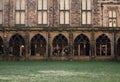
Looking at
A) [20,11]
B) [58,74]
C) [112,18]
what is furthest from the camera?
[20,11]

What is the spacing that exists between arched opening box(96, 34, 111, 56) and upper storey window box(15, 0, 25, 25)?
928 centimetres

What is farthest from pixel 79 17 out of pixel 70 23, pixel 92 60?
pixel 92 60

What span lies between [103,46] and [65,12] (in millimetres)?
6344

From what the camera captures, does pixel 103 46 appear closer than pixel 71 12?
Yes

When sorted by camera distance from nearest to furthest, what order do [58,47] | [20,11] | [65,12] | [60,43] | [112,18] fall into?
[58,47] → [60,43] → [112,18] → [65,12] → [20,11]

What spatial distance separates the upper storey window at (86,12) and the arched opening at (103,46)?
9.83ft

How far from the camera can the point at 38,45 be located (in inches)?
2194

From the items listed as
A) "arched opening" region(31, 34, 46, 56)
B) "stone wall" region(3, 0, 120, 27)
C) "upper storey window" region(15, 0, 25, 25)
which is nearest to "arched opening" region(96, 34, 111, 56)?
"stone wall" region(3, 0, 120, 27)

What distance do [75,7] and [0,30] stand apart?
9.39 metres

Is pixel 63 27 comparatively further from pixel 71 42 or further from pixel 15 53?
pixel 15 53

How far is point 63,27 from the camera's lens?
55.9 metres

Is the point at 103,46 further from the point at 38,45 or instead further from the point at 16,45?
the point at 16,45

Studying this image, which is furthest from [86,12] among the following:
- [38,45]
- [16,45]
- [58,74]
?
[58,74]

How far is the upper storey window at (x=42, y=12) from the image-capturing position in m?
57.8
